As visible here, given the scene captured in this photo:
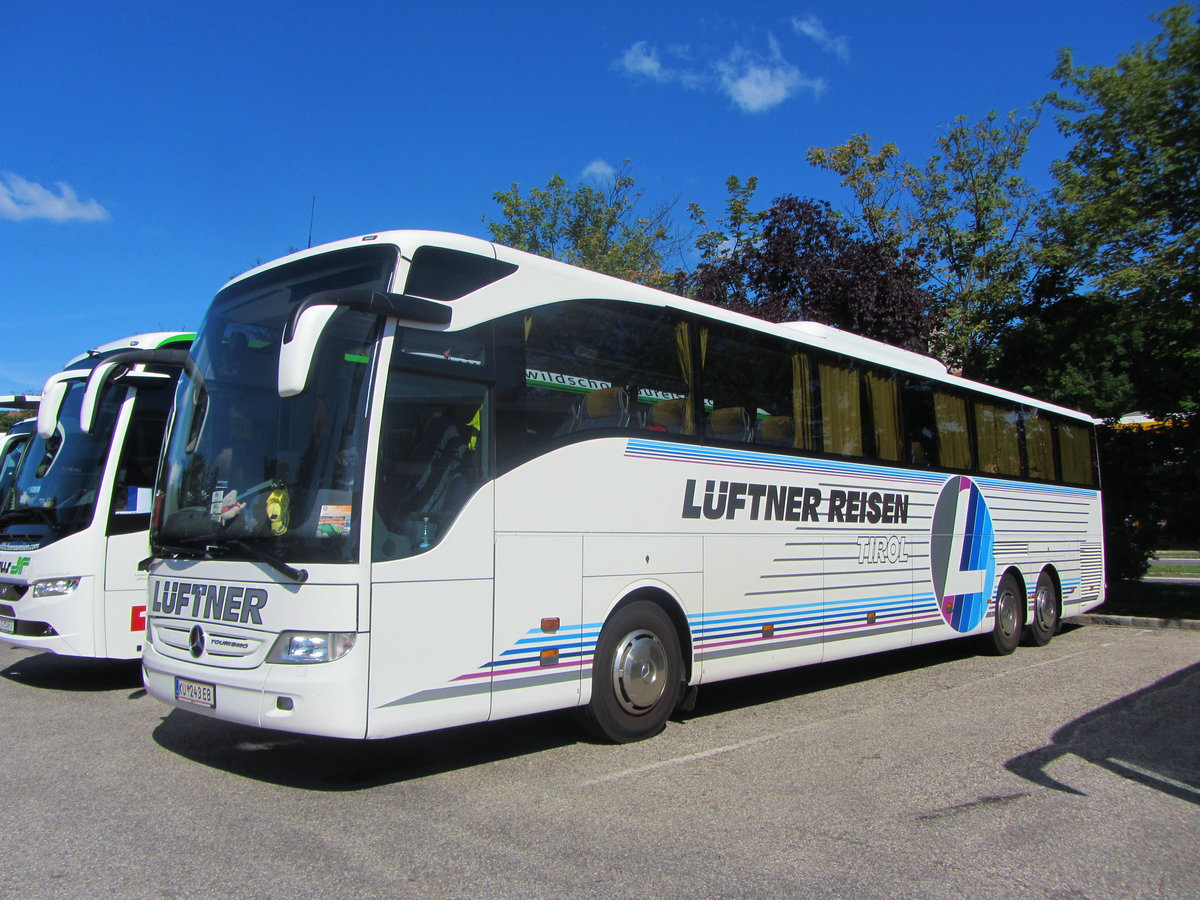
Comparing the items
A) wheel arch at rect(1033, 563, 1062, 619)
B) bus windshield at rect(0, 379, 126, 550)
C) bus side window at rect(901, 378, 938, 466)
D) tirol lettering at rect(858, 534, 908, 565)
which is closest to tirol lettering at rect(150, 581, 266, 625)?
bus windshield at rect(0, 379, 126, 550)

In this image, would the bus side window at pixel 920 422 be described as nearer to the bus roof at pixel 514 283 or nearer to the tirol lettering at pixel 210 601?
the bus roof at pixel 514 283

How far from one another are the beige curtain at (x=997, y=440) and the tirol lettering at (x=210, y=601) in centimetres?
902

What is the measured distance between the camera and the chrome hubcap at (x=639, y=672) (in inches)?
252

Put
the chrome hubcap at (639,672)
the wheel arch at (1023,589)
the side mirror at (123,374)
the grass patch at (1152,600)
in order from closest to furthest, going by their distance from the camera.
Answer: the side mirror at (123,374), the chrome hubcap at (639,672), the wheel arch at (1023,589), the grass patch at (1152,600)

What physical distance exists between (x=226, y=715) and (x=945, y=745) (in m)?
5.04

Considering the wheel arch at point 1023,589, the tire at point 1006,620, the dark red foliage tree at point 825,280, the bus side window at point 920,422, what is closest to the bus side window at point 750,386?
the bus side window at point 920,422

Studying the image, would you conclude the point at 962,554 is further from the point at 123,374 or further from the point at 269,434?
the point at 123,374

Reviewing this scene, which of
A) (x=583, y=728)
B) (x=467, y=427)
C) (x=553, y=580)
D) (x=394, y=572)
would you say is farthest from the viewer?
(x=583, y=728)

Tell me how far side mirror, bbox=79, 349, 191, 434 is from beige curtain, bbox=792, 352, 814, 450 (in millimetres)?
5075

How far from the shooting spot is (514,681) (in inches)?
221

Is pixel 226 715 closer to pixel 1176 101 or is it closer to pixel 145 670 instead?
pixel 145 670

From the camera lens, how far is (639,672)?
6.53 meters

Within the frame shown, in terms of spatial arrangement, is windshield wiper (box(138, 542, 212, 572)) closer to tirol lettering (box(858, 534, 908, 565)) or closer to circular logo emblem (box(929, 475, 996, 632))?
tirol lettering (box(858, 534, 908, 565))

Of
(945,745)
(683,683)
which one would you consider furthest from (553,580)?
(945,745)
